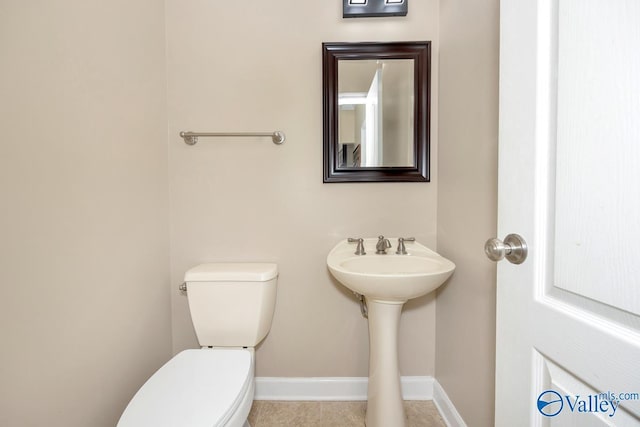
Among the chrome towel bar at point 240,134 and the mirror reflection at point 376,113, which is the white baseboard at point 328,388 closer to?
the mirror reflection at point 376,113

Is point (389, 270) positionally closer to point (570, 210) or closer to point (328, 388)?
point (328, 388)

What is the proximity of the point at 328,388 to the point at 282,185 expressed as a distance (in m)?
1.11

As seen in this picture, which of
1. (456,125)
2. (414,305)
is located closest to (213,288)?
(414,305)

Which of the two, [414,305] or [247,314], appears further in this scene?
[414,305]

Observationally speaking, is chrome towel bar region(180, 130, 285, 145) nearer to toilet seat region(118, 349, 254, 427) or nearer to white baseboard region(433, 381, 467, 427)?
toilet seat region(118, 349, 254, 427)

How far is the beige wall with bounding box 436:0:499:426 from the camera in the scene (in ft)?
3.19

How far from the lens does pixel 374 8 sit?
4.41 ft

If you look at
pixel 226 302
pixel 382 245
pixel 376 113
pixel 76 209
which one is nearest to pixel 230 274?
pixel 226 302

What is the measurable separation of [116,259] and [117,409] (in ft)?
1.88

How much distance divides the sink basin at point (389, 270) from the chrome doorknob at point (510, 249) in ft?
1.36

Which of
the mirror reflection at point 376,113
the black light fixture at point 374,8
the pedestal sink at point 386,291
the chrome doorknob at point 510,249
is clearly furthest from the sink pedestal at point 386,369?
the black light fixture at point 374,8

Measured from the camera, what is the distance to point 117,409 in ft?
3.39

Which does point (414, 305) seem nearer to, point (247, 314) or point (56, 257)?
point (247, 314)

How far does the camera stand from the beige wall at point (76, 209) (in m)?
0.73
